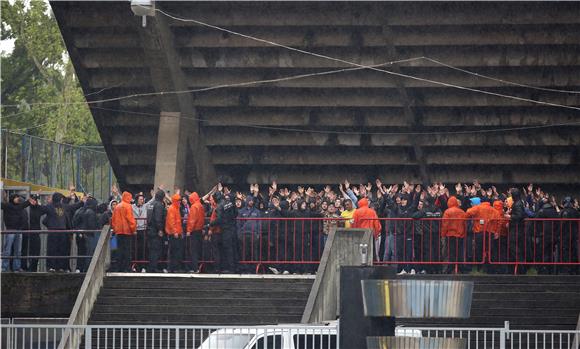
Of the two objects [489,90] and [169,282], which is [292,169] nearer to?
[489,90]

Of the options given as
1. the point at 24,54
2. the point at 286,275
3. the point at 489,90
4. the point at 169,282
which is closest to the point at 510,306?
the point at 286,275

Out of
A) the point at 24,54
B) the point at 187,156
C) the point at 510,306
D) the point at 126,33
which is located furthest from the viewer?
the point at 24,54

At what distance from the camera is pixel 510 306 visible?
24.6 meters

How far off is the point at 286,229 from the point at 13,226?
534cm

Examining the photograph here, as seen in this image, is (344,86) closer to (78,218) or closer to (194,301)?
(78,218)

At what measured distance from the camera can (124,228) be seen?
2641 centimetres

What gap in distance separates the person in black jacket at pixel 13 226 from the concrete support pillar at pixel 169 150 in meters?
4.50

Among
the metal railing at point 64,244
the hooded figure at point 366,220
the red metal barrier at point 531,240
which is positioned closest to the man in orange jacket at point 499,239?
the red metal barrier at point 531,240

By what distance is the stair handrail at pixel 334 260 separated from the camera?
24625 mm

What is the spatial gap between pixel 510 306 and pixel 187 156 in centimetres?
1045

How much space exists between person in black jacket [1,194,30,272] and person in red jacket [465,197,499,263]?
8470 millimetres

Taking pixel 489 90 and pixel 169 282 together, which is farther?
pixel 489 90

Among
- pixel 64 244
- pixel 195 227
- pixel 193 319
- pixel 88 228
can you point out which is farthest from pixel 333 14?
pixel 193 319

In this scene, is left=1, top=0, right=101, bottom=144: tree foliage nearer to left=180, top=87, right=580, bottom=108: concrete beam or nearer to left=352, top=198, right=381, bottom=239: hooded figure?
left=180, top=87, right=580, bottom=108: concrete beam
